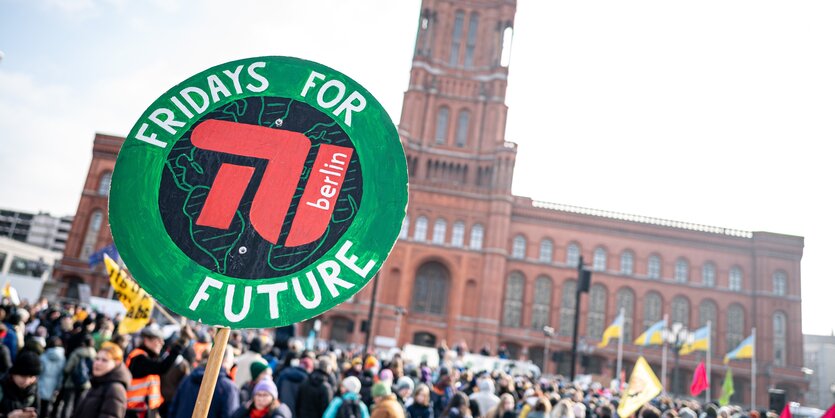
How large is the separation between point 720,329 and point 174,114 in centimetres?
4424

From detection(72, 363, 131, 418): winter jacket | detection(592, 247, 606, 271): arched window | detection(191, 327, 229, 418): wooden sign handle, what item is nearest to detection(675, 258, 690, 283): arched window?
detection(592, 247, 606, 271): arched window

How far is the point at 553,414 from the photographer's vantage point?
5938 mm

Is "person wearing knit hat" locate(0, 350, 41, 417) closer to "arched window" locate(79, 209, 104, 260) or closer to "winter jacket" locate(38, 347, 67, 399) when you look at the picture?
"winter jacket" locate(38, 347, 67, 399)

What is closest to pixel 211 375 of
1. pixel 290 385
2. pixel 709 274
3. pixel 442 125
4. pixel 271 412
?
pixel 271 412

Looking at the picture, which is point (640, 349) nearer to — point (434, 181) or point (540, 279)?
point (540, 279)

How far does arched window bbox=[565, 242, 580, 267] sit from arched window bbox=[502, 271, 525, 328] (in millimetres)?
3752

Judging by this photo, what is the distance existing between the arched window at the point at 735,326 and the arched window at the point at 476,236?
64.0 feet

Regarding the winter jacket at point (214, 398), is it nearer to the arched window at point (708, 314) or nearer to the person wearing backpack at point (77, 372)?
the person wearing backpack at point (77, 372)

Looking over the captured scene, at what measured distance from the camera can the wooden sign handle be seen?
1.63 m

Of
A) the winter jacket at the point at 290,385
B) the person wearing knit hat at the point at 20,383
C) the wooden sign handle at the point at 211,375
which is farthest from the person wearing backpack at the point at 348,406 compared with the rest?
the wooden sign handle at the point at 211,375

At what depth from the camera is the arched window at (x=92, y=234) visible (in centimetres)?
3966

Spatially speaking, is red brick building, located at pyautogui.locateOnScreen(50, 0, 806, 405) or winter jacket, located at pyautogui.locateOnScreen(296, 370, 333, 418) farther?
red brick building, located at pyautogui.locateOnScreen(50, 0, 806, 405)

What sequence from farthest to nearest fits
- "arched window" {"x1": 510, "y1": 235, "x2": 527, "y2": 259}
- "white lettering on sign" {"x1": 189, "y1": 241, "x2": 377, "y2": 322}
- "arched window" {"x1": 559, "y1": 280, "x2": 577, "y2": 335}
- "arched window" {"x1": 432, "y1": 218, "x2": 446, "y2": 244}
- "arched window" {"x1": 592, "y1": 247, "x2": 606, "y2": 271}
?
1. "arched window" {"x1": 592, "y1": 247, "x2": 606, "y2": 271}
2. "arched window" {"x1": 510, "y1": 235, "x2": 527, "y2": 259}
3. "arched window" {"x1": 559, "y1": 280, "x2": 577, "y2": 335}
4. "arched window" {"x1": 432, "y1": 218, "x2": 446, "y2": 244}
5. "white lettering on sign" {"x1": 189, "y1": 241, "x2": 377, "y2": 322}

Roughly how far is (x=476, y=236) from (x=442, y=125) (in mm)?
9465
